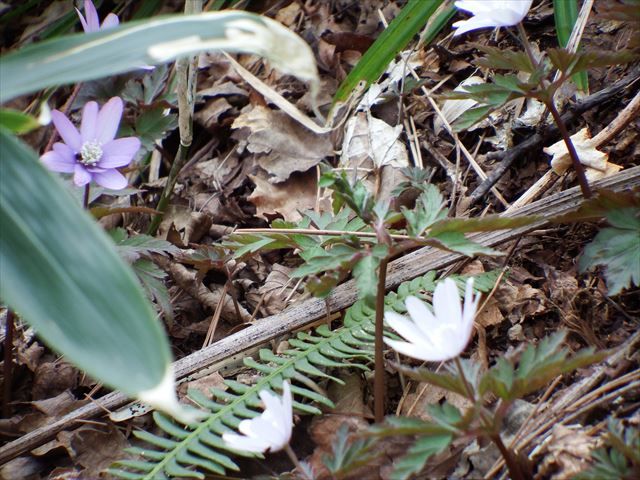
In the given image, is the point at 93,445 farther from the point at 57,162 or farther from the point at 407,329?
the point at 407,329

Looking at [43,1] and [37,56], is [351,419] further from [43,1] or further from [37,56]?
[43,1]

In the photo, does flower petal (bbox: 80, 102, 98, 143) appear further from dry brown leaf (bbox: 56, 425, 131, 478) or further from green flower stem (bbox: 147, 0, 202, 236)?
dry brown leaf (bbox: 56, 425, 131, 478)

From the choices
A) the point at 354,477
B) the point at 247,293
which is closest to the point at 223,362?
the point at 247,293

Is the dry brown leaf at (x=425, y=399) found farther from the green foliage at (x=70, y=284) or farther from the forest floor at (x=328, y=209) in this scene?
the green foliage at (x=70, y=284)

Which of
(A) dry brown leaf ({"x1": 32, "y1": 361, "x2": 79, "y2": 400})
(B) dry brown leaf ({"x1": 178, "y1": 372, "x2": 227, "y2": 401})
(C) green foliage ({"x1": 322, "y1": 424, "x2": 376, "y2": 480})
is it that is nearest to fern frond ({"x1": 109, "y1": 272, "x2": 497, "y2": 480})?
(B) dry brown leaf ({"x1": 178, "y1": 372, "x2": 227, "y2": 401})

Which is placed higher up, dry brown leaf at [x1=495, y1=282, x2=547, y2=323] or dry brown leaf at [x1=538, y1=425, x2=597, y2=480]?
dry brown leaf at [x1=538, y1=425, x2=597, y2=480]

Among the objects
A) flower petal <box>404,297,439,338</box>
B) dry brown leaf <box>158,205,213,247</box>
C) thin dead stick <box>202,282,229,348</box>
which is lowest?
thin dead stick <box>202,282,229,348</box>

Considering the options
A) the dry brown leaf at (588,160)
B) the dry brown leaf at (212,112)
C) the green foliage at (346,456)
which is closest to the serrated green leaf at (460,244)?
the green foliage at (346,456)

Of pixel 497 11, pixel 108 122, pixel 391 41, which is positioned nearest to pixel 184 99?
pixel 108 122
